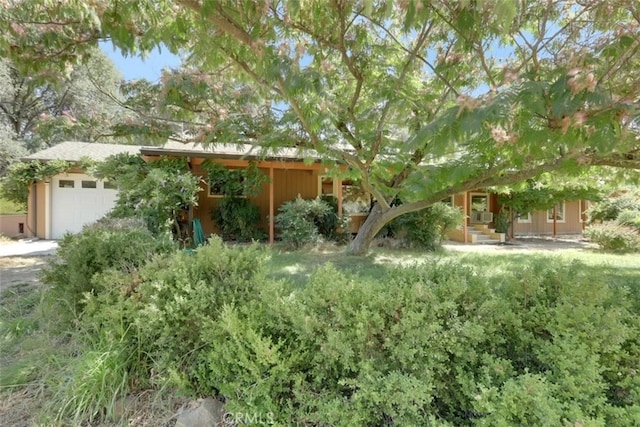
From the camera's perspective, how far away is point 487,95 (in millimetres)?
2406

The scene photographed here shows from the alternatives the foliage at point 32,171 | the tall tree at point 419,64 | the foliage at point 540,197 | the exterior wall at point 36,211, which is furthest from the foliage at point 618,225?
the exterior wall at point 36,211

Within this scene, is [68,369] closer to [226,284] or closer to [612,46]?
[226,284]

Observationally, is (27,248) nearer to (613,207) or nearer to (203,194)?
(203,194)

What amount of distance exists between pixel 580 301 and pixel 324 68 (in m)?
4.97

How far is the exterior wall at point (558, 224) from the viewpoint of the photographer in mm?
18391

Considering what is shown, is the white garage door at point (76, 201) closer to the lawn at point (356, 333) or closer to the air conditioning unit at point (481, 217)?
the lawn at point (356, 333)

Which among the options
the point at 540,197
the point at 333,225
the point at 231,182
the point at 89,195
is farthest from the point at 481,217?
the point at 89,195

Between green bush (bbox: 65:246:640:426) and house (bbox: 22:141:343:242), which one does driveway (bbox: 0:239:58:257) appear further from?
green bush (bbox: 65:246:640:426)

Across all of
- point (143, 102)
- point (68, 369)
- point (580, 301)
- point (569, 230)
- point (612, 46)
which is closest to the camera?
point (580, 301)

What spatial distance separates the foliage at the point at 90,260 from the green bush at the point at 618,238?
47.9 feet

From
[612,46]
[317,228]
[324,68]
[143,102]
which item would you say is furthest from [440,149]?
[317,228]

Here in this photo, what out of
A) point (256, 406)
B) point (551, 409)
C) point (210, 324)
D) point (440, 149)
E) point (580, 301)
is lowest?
point (256, 406)

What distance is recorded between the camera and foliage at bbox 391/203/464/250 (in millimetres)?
10961

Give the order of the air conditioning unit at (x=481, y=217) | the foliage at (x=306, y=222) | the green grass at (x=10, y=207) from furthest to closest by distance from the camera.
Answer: the air conditioning unit at (x=481, y=217), the green grass at (x=10, y=207), the foliage at (x=306, y=222)
